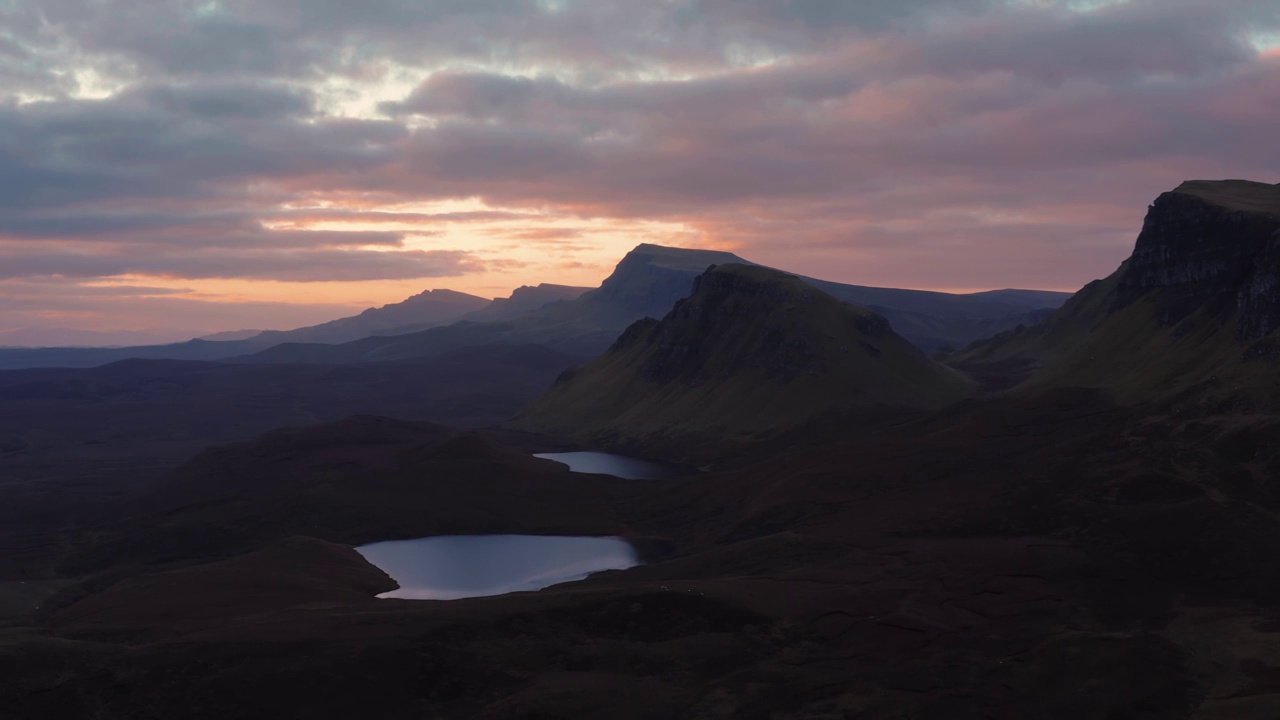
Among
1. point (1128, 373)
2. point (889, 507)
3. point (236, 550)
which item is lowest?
point (236, 550)

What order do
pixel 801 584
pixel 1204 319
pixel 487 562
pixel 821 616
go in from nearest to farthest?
1. pixel 821 616
2. pixel 801 584
3. pixel 487 562
4. pixel 1204 319

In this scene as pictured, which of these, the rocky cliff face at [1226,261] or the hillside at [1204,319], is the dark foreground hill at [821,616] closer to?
the hillside at [1204,319]

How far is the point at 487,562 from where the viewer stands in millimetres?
132500

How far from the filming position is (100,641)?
3187 inches

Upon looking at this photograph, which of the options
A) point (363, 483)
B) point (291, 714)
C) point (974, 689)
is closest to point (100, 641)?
point (291, 714)

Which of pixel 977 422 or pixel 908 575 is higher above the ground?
pixel 977 422

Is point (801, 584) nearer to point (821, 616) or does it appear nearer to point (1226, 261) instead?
point (821, 616)

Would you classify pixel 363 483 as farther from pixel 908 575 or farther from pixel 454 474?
pixel 908 575

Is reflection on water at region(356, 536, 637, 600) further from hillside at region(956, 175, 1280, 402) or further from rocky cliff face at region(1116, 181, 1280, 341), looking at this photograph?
rocky cliff face at region(1116, 181, 1280, 341)

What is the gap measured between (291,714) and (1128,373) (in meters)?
151

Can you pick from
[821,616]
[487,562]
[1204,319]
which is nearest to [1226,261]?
[1204,319]

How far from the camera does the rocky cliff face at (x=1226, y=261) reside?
149 meters

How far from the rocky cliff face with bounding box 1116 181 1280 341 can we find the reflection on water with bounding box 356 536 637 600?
99140mm

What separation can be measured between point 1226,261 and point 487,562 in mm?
137479
